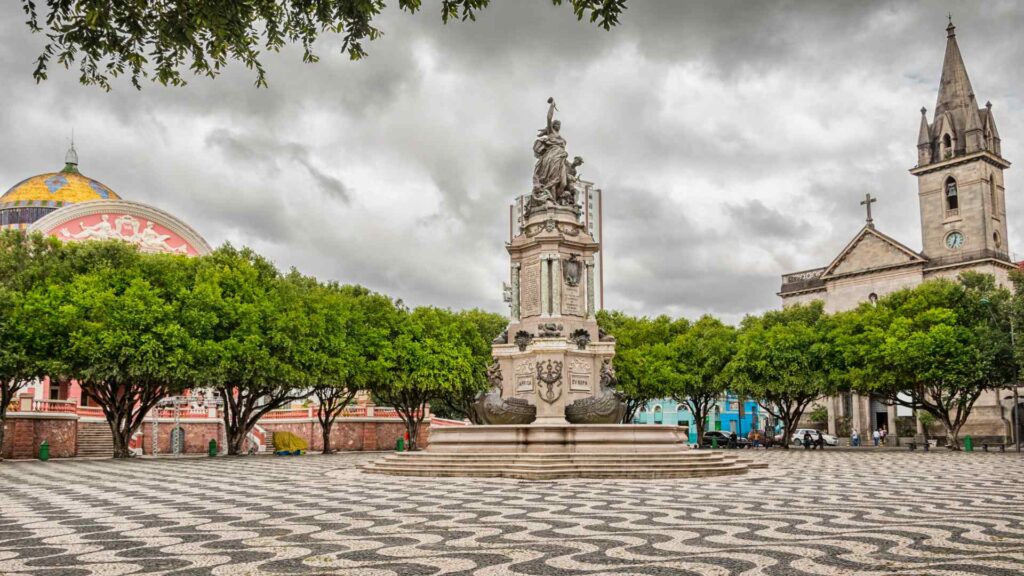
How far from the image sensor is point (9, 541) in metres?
9.34

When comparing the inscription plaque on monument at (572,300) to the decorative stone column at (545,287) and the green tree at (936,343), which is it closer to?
the decorative stone column at (545,287)

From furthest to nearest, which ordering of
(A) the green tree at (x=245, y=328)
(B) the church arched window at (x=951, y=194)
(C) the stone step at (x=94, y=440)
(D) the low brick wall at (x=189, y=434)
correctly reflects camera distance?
(B) the church arched window at (x=951, y=194) < (D) the low brick wall at (x=189, y=434) < (C) the stone step at (x=94, y=440) < (A) the green tree at (x=245, y=328)

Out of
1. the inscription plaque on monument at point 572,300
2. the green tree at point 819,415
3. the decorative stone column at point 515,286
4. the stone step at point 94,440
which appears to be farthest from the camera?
the green tree at point 819,415

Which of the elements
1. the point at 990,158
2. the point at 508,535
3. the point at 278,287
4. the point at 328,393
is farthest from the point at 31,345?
the point at 990,158

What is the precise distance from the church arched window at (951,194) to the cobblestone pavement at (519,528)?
55427mm

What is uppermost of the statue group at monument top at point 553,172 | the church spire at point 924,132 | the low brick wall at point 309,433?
the church spire at point 924,132

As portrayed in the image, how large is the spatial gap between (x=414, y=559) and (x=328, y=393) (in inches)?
1569

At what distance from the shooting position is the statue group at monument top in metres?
26.1

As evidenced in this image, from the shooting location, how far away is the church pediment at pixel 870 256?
68.9 metres

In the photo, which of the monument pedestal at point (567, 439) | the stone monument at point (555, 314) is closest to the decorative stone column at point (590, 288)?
the stone monument at point (555, 314)

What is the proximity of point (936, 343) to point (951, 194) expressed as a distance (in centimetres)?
3074

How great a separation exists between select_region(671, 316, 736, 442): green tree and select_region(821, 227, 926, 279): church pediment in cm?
2621

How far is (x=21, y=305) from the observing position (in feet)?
104

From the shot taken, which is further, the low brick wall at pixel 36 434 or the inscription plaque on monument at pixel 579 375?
the low brick wall at pixel 36 434
